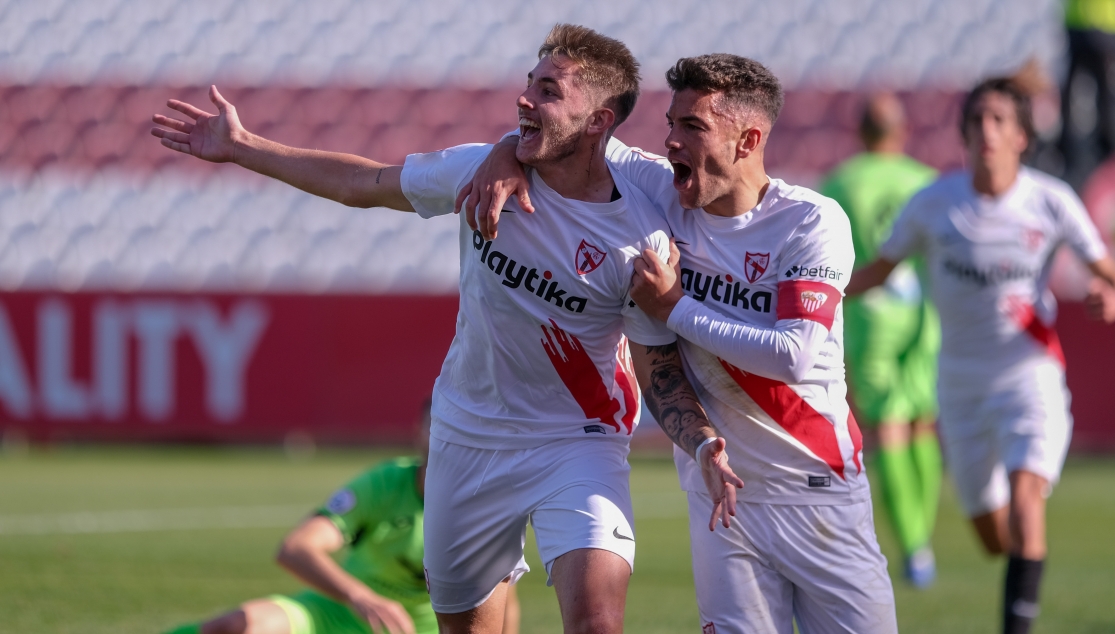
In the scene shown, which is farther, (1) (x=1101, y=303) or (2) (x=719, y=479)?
(1) (x=1101, y=303)

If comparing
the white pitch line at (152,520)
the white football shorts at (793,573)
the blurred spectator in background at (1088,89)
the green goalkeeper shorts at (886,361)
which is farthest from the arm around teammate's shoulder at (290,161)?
the blurred spectator in background at (1088,89)

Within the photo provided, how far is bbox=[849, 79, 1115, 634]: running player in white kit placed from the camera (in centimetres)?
638

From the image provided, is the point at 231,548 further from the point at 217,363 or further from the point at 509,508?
the point at 509,508

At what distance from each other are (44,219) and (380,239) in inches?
147

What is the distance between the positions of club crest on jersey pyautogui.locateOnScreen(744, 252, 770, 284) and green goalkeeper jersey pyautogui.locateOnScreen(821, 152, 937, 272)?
456cm

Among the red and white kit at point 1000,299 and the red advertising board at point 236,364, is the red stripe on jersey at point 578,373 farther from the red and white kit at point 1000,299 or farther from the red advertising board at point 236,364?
the red advertising board at point 236,364

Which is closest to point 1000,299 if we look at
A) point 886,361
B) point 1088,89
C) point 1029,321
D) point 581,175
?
point 1029,321

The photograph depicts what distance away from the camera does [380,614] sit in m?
4.59

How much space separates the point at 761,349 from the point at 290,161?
5.07 ft

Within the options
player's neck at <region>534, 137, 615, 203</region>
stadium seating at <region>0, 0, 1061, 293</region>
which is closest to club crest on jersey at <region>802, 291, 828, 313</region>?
player's neck at <region>534, 137, 615, 203</region>

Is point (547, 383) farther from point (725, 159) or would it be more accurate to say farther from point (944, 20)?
point (944, 20)

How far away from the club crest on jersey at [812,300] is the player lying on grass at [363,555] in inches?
63.1

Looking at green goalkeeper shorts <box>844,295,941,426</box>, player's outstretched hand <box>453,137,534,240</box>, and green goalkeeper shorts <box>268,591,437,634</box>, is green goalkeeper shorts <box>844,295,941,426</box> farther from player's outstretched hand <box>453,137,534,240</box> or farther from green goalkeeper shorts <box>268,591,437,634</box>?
player's outstretched hand <box>453,137,534,240</box>

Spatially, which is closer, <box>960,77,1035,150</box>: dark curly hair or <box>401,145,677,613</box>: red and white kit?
<box>401,145,677,613</box>: red and white kit
